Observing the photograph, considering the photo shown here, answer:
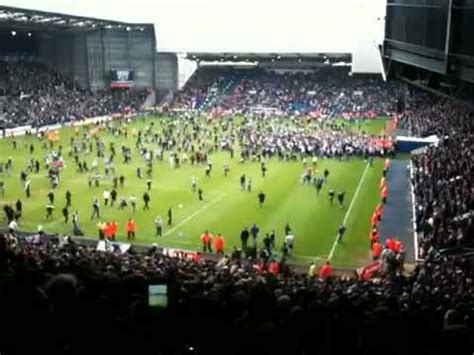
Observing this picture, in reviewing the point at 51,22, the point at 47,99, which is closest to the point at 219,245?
the point at 51,22

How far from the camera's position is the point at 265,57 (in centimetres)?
9375

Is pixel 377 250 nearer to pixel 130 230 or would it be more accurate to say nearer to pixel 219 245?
pixel 219 245

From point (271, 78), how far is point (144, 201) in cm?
6374

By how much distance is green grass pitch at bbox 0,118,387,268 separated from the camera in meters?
31.1

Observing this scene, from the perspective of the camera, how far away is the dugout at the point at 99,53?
3514 inches

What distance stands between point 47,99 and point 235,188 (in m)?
44.9

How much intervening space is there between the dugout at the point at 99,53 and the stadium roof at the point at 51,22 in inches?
15.2

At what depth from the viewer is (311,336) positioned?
7129 millimetres

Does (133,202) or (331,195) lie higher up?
(133,202)

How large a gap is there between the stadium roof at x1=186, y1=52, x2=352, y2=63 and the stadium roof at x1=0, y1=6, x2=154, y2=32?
892 cm


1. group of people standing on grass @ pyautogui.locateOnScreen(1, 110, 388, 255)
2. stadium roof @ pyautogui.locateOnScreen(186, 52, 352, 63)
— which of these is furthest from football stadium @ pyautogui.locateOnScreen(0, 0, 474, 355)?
stadium roof @ pyautogui.locateOnScreen(186, 52, 352, 63)

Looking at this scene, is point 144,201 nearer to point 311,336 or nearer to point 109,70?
point 311,336

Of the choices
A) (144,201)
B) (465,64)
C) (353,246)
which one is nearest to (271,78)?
(144,201)

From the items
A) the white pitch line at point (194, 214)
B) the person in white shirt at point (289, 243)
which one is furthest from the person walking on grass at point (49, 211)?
the person in white shirt at point (289, 243)
